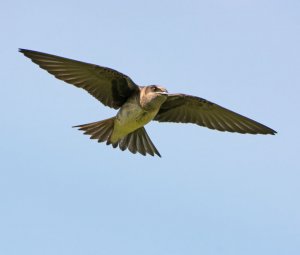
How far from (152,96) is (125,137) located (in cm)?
91

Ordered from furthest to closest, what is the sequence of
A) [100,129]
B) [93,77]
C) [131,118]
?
[100,129], [93,77], [131,118]

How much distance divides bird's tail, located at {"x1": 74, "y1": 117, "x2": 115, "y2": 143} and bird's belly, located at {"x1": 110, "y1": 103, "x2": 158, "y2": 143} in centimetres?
21

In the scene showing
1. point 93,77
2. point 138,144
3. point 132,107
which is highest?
point 93,77

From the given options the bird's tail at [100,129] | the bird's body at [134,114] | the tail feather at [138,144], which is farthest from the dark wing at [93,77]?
the tail feather at [138,144]

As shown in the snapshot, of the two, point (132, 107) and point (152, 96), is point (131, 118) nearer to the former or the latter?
point (132, 107)

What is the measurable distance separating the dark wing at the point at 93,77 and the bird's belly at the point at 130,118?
7.5 inches

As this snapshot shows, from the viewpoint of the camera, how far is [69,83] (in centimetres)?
1251

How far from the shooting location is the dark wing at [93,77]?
12.4 meters

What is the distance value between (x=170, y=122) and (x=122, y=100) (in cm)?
67

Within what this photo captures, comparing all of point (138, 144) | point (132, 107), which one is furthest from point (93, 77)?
point (138, 144)

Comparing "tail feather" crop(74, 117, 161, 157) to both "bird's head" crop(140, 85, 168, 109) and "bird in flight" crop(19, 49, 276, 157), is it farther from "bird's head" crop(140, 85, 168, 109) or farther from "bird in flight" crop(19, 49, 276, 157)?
"bird's head" crop(140, 85, 168, 109)

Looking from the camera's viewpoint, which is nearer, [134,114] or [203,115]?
[134,114]

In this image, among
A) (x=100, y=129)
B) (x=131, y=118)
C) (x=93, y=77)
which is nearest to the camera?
(x=131, y=118)

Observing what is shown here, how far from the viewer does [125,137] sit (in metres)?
13.0
